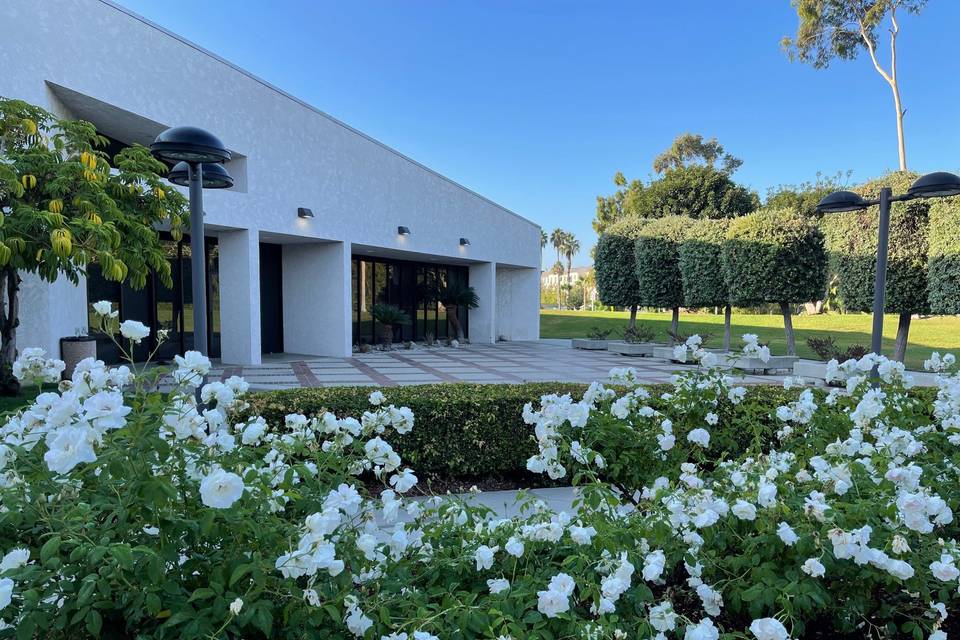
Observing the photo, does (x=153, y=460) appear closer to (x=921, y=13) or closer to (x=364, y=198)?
(x=364, y=198)

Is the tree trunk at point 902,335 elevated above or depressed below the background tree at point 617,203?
below

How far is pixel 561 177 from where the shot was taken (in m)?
31.5

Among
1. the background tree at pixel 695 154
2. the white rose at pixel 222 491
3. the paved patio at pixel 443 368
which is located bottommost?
the paved patio at pixel 443 368

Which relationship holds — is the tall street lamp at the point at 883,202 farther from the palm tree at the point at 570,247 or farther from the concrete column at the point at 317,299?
the palm tree at the point at 570,247

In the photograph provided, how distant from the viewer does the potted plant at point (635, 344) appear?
50.8ft

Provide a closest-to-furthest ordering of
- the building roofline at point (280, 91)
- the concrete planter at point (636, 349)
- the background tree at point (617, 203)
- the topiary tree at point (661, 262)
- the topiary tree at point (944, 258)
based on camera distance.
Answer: the building roofline at point (280, 91), the topiary tree at point (944, 258), the concrete planter at point (636, 349), the topiary tree at point (661, 262), the background tree at point (617, 203)

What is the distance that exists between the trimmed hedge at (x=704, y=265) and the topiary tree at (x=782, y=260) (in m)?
1.16

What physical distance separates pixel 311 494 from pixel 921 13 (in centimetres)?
2890

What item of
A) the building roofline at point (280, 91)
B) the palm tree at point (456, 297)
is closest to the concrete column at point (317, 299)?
the building roofline at point (280, 91)

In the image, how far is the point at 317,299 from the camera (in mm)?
13711

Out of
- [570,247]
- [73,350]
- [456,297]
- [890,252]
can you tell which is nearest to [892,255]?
[890,252]

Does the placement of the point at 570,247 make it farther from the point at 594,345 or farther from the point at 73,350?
the point at 73,350

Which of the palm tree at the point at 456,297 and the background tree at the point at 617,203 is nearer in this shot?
the palm tree at the point at 456,297

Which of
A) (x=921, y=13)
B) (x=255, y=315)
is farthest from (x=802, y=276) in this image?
(x=921, y=13)
